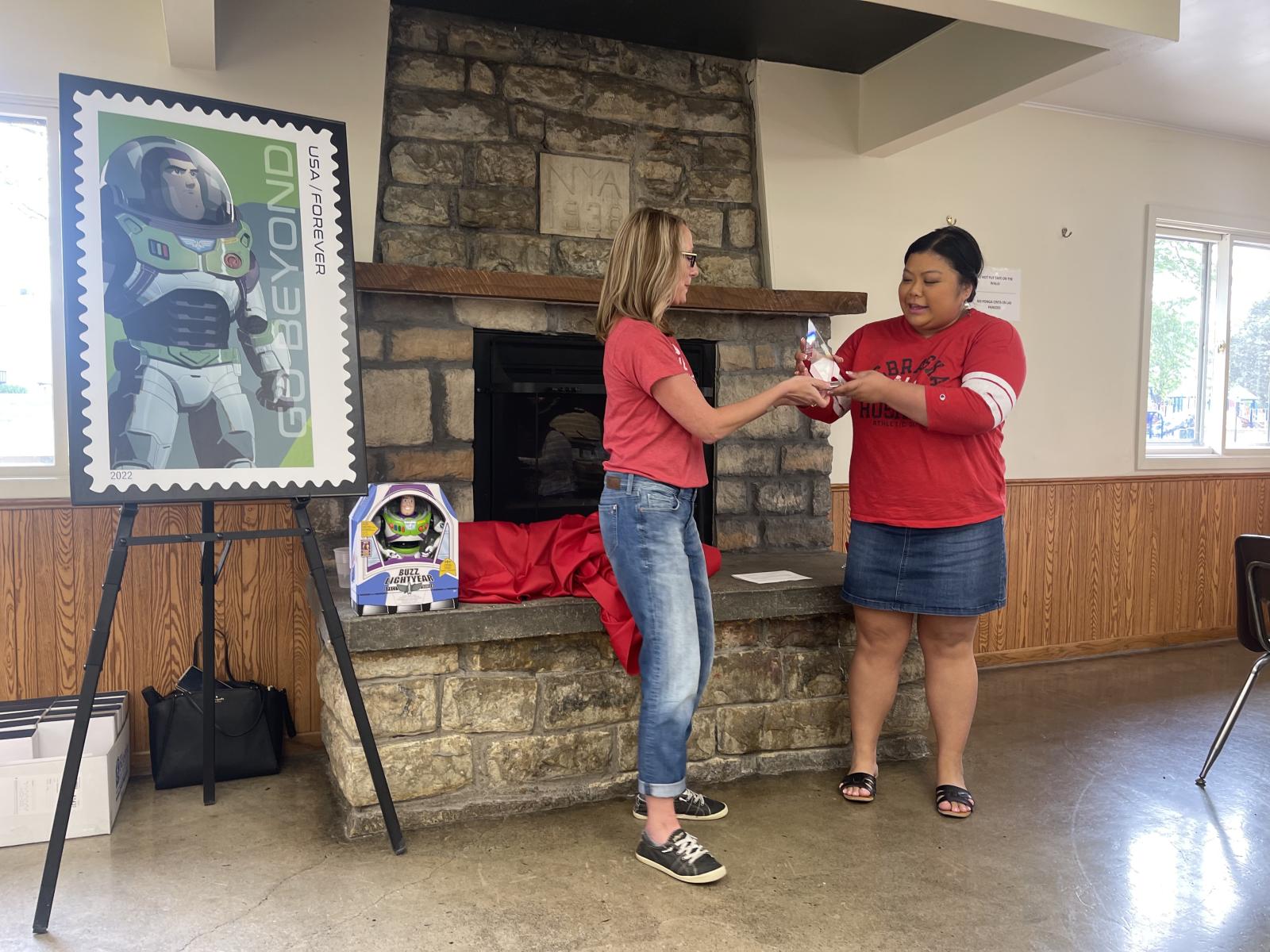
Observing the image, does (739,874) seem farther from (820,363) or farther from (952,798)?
(820,363)

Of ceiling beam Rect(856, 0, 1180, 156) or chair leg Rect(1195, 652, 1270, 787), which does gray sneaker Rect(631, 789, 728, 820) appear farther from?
ceiling beam Rect(856, 0, 1180, 156)

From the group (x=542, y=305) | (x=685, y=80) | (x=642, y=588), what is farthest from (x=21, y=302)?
(x=685, y=80)

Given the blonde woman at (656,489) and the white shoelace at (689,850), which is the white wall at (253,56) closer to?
the blonde woman at (656,489)

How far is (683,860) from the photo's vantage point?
2.19m

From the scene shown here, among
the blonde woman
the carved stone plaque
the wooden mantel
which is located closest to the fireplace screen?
the wooden mantel

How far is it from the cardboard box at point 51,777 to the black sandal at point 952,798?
7.33ft

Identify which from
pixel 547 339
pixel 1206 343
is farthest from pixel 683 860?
pixel 1206 343

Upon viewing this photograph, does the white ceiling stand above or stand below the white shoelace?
above

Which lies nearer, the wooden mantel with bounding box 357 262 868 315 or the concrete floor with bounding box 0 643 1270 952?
the concrete floor with bounding box 0 643 1270 952

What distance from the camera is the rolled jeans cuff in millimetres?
2176

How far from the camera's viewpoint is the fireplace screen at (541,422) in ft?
10.5

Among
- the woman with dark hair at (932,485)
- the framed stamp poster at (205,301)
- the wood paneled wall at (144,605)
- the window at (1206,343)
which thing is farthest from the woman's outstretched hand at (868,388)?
the window at (1206,343)

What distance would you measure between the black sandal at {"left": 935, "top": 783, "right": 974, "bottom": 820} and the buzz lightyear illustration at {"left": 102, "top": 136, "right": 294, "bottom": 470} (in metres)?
2.03

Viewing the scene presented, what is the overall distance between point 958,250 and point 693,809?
1.66m
